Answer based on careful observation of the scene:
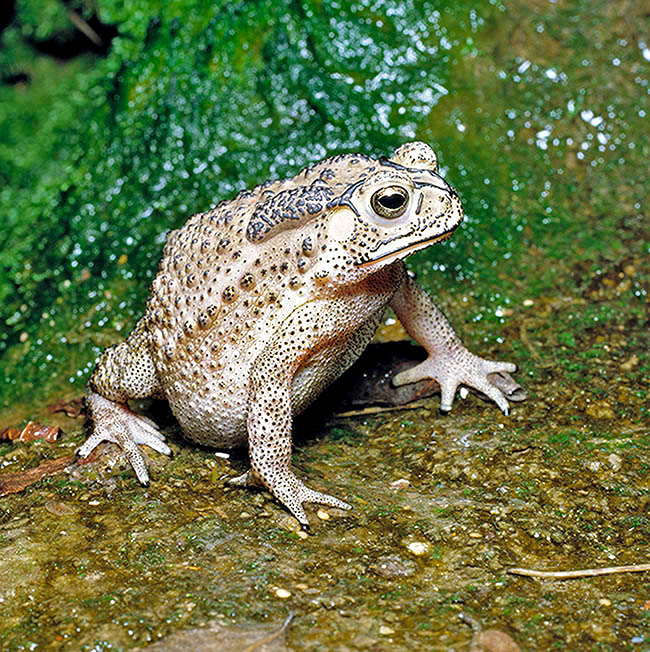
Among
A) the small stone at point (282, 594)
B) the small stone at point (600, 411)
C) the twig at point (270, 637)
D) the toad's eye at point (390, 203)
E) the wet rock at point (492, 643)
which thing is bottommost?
the wet rock at point (492, 643)

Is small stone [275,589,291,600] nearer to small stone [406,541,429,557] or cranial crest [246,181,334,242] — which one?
small stone [406,541,429,557]

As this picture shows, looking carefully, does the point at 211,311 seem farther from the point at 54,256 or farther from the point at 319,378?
the point at 54,256

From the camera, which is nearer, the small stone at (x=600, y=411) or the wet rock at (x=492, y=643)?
the wet rock at (x=492, y=643)

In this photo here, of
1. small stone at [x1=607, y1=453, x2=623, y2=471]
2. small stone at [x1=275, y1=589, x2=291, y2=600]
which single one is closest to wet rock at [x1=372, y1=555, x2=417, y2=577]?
small stone at [x1=275, y1=589, x2=291, y2=600]

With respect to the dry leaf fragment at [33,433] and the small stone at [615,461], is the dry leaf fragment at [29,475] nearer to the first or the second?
the dry leaf fragment at [33,433]

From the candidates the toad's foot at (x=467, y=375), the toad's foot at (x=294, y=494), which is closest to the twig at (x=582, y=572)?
the toad's foot at (x=294, y=494)

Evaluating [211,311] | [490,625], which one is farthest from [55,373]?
[490,625]

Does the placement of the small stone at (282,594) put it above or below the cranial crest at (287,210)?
below
